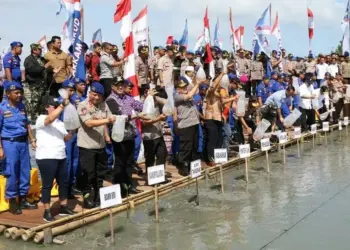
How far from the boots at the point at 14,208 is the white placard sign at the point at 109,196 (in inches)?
63.8

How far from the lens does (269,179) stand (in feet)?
30.1

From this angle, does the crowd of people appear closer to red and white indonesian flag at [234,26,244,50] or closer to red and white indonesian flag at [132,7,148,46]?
red and white indonesian flag at [132,7,148,46]

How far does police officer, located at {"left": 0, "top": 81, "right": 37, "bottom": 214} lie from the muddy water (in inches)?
36.2

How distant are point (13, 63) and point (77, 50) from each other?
4.92 feet

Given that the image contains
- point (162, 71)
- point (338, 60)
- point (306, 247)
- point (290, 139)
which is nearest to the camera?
point (306, 247)

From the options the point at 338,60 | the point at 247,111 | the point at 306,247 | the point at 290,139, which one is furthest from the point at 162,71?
the point at 338,60

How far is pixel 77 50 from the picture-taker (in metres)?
8.66

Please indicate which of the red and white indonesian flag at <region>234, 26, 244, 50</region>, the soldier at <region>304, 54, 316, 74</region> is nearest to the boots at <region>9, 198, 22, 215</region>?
the soldier at <region>304, 54, 316, 74</region>

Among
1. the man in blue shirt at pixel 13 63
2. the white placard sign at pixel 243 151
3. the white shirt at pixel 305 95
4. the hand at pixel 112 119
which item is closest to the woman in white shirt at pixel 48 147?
the hand at pixel 112 119

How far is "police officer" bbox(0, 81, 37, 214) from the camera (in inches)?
254

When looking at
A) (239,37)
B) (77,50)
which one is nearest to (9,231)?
(77,50)

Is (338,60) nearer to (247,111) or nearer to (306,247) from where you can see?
(247,111)

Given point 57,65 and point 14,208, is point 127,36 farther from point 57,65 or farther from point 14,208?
point 14,208

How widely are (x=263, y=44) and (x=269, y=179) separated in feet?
27.8
